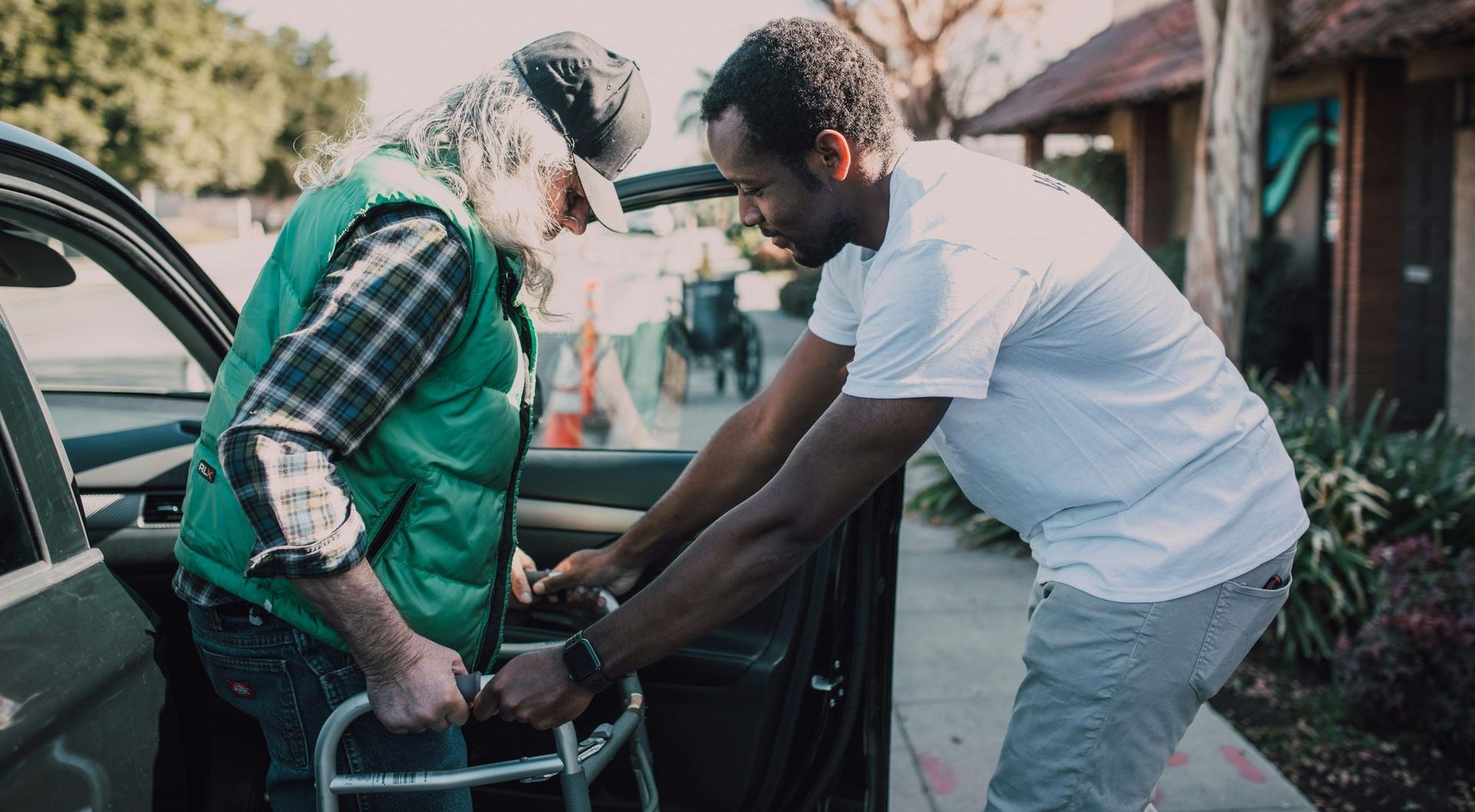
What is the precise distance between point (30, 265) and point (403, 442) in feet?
4.30

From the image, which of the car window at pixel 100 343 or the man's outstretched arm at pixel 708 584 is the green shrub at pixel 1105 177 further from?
the man's outstretched arm at pixel 708 584

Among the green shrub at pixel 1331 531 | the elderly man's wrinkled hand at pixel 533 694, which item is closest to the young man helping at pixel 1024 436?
the elderly man's wrinkled hand at pixel 533 694

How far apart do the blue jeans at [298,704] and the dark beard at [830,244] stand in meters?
0.98

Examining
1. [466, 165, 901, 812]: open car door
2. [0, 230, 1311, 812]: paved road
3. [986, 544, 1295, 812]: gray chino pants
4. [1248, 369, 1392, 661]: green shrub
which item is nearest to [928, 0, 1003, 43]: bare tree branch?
[0, 230, 1311, 812]: paved road

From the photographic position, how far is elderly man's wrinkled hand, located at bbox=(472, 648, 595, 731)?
1.72 metres

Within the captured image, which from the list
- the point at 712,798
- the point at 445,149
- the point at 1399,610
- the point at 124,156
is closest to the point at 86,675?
the point at 445,149

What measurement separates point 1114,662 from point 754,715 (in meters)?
0.84

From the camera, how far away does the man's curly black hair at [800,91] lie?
1.82 metres

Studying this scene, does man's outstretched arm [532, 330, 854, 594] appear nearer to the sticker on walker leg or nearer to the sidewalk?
the sidewalk

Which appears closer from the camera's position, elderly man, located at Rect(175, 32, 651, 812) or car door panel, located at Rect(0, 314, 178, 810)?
car door panel, located at Rect(0, 314, 178, 810)

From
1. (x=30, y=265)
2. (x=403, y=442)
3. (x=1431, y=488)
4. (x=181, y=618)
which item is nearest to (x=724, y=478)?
(x=403, y=442)

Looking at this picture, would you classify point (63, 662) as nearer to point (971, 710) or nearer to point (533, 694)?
point (533, 694)

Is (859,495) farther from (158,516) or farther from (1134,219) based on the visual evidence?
(1134,219)

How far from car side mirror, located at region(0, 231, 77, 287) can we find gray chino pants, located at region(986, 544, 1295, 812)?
2.15 metres
